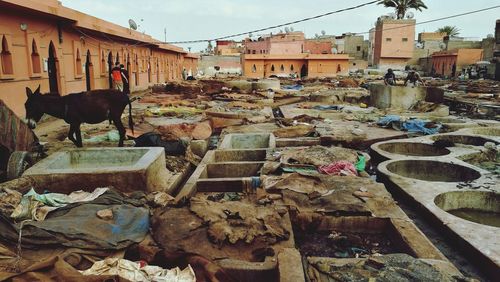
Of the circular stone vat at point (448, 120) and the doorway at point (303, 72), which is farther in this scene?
the doorway at point (303, 72)

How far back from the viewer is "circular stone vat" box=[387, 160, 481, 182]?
9242 millimetres

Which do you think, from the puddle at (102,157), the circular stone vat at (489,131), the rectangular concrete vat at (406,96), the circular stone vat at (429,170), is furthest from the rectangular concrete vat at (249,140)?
the rectangular concrete vat at (406,96)

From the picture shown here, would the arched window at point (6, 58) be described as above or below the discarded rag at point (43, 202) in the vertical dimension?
above

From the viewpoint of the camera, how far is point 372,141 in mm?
11820

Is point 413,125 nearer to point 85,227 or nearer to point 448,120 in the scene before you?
point 448,120

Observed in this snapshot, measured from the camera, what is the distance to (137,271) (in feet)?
12.6

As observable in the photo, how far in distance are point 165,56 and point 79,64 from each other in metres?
19.6

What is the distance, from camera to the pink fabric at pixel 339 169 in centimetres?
778

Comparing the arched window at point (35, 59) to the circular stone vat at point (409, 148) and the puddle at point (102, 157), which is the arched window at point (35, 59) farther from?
the circular stone vat at point (409, 148)

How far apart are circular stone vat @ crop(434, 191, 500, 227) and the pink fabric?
1.74 m

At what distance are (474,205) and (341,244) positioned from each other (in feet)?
11.7

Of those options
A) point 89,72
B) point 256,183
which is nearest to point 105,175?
point 256,183

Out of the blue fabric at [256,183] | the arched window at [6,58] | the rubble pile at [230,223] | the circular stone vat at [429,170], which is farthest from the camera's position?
the arched window at [6,58]

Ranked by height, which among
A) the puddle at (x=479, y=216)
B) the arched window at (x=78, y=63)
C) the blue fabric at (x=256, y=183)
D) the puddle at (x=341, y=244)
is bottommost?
the puddle at (x=479, y=216)
